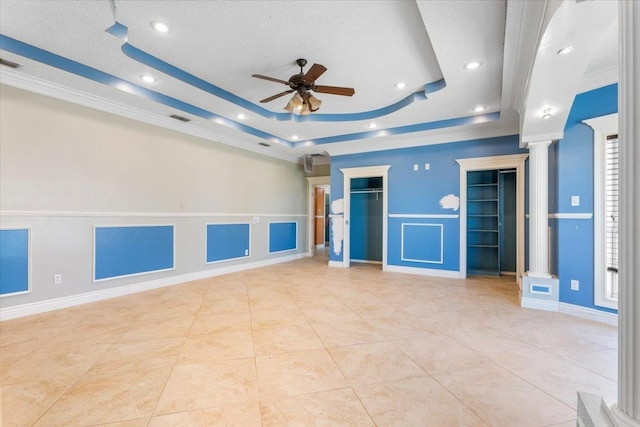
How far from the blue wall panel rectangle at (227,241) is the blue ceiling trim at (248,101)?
227 cm

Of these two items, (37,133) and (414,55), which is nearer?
(414,55)

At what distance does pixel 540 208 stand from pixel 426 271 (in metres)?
2.36

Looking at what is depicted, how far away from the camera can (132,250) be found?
421 centimetres

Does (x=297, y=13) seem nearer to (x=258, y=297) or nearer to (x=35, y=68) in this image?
(x=35, y=68)

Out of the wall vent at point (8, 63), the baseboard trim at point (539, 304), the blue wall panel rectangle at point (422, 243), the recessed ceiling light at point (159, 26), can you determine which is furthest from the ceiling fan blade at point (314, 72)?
the blue wall panel rectangle at point (422, 243)

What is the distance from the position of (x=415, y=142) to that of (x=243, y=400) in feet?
16.7

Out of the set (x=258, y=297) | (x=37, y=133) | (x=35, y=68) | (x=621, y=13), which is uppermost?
(x=35, y=68)

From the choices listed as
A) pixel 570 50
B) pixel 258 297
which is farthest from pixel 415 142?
pixel 258 297

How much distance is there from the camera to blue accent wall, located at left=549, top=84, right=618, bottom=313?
328cm

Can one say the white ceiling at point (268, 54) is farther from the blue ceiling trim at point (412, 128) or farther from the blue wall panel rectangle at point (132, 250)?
the blue wall panel rectangle at point (132, 250)

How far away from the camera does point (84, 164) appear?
146 inches

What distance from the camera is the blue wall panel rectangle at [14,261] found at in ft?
10.1

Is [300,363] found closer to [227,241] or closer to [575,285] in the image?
[575,285]

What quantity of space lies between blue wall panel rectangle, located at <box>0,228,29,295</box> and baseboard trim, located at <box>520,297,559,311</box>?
5734 millimetres
